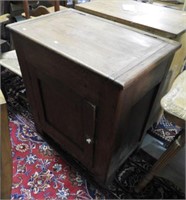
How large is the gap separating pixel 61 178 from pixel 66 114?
0.42m

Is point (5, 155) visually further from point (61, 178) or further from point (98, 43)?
point (61, 178)

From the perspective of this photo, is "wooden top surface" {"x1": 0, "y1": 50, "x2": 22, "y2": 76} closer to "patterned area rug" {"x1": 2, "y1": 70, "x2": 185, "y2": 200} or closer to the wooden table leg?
"patterned area rug" {"x1": 2, "y1": 70, "x2": 185, "y2": 200}

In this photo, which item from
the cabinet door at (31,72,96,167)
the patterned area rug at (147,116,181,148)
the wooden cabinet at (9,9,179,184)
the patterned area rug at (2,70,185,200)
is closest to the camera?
the wooden cabinet at (9,9,179,184)

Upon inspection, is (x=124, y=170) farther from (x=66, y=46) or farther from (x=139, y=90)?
(x=66, y=46)

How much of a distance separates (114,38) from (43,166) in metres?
0.81

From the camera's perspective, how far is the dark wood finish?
1.37ft

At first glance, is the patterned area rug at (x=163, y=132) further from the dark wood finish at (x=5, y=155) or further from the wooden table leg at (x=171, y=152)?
the dark wood finish at (x=5, y=155)

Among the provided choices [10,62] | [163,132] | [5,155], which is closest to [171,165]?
[163,132]

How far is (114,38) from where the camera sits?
77cm

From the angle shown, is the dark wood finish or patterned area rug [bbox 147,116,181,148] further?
patterned area rug [bbox 147,116,181,148]

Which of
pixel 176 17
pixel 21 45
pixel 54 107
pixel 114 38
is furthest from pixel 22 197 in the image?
pixel 176 17

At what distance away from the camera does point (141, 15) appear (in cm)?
99

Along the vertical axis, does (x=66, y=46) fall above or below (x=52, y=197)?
above

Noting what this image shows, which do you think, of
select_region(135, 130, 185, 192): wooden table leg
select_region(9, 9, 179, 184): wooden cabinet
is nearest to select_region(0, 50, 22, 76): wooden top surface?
select_region(9, 9, 179, 184): wooden cabinet
